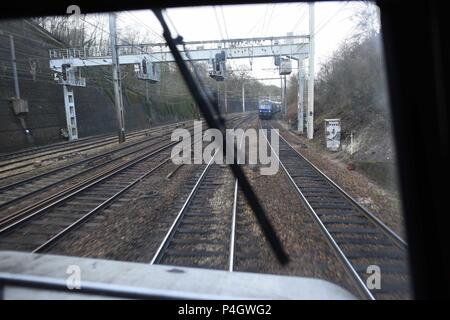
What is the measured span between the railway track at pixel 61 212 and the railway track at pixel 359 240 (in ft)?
14.8

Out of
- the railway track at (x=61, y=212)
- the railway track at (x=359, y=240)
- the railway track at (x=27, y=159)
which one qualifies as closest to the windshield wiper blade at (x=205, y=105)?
the railway track at (x=359, y=240)

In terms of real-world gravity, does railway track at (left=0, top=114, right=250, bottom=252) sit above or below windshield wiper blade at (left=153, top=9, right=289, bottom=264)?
below

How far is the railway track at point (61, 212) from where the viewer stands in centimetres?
664

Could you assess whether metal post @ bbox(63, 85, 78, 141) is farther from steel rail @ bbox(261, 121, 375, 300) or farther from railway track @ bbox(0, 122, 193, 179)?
steel rail @ bbox(261, 121, 375, 300)

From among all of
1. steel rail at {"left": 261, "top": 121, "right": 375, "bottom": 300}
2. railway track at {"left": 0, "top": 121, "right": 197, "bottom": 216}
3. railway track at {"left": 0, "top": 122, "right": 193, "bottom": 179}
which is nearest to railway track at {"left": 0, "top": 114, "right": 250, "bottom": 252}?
railway track at {"left": 0, "top": 121, "right": 197, "bottom": 216}

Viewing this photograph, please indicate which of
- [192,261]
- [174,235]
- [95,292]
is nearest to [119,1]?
[95,292]

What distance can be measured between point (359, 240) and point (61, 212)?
6018 mm

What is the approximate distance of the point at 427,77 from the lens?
2.21 meters

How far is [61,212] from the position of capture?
332 inches

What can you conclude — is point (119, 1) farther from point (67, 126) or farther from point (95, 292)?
point (67, 126)

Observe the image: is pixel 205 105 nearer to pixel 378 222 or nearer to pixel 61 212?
pixel 378 222

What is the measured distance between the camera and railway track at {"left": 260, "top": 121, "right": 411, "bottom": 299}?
15.0ft

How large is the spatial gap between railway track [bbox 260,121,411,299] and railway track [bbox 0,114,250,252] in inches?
177

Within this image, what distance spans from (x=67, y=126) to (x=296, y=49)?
54.9 ft
